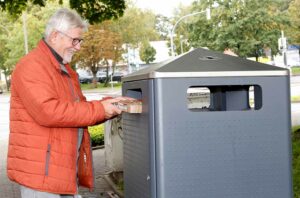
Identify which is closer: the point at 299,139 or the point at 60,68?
the point at 60,68

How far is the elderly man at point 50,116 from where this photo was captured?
2.59 m

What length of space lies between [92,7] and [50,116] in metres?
7.73

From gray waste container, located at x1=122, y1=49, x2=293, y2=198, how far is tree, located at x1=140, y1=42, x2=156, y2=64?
4708 centimetres

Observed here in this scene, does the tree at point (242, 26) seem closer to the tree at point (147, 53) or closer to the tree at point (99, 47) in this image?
the tree at point (99, 47)

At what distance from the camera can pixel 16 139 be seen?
2.70 metres

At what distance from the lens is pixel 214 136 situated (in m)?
2.48

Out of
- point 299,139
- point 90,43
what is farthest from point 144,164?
point 90,43

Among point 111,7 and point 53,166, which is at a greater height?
point 111,7

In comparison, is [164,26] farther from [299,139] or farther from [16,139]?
[16,139]

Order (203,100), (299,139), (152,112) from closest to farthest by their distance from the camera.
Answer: (152,112), (203,100), (299,139)

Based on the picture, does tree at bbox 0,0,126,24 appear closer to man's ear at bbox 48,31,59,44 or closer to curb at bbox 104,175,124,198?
curb at bbox 104,175,124,198

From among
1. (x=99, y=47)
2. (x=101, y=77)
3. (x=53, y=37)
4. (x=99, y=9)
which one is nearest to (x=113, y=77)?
(x=101, y=77)

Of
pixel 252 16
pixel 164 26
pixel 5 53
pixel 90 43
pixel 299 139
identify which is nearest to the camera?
pixel 299 139

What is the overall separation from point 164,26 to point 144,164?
72.1 m
